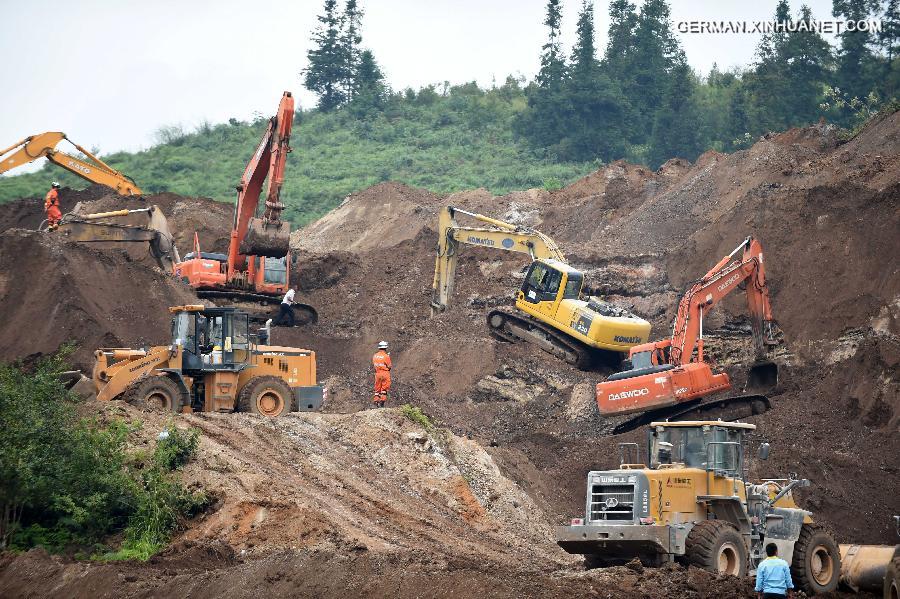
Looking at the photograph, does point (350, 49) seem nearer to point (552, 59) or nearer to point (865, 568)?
point (552, 59)

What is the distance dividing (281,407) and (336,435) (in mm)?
2128

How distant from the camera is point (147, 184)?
2511 inches

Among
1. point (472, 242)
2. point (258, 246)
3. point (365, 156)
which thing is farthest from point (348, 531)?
point (365, 156)

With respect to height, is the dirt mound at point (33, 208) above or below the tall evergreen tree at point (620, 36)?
below

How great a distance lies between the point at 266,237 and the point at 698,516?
14.6m

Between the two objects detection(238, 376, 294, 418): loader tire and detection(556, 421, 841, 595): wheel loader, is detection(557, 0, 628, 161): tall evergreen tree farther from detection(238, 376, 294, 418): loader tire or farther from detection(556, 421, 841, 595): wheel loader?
detection(556, 421, 841, 595): wheel loader

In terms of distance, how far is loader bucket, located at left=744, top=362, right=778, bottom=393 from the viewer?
86.8ft

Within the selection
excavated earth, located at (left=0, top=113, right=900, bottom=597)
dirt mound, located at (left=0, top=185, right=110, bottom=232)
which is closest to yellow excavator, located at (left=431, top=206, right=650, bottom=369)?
excavated earth, located at (left=0, top=113, right=900, bottom=597)

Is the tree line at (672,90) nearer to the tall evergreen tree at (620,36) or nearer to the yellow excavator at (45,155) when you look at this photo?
the tall evergreen tree at (620,36)

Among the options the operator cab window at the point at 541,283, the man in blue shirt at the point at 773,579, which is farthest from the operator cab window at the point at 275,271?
the man in blue shirt at the point at 773,579

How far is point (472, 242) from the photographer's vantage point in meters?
33.4

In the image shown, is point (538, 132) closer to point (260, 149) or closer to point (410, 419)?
point (260, 149)

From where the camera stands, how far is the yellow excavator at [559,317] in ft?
96.1

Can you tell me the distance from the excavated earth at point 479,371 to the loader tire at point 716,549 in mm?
703
